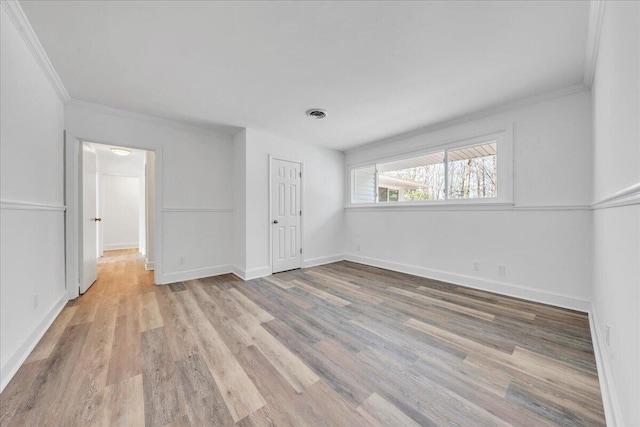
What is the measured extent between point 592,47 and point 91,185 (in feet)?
18.7

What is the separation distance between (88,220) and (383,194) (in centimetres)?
453

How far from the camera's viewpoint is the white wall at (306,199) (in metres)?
3.74

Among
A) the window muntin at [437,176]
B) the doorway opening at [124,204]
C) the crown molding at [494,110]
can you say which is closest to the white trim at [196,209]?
the doorway opening at [124,204]

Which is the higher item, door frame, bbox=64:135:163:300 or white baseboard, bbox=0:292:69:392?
door frame, bbox=64:135:163:300

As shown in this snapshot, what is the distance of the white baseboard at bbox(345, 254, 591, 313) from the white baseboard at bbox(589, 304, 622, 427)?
862mm

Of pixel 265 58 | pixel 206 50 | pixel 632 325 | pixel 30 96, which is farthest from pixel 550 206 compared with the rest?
pixel 30 96

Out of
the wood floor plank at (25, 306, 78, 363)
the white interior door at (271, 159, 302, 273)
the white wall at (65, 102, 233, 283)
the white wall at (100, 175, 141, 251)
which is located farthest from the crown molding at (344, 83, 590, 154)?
the white wall at (100, 175, 141, 251)

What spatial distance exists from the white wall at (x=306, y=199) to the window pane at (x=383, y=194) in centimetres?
86

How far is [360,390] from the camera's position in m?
1.41

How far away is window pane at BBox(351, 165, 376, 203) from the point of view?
4733 mm

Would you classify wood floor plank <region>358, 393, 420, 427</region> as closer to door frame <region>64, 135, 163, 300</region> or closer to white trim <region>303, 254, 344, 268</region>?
white trim <region>303, 254, 344, 268</region>

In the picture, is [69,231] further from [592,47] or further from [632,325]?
[592,47]

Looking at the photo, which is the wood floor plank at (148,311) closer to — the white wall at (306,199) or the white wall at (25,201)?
the white wall at (25,201)

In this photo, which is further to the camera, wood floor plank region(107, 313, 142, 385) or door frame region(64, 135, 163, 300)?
door frame region(64, 135, 163, 300)
